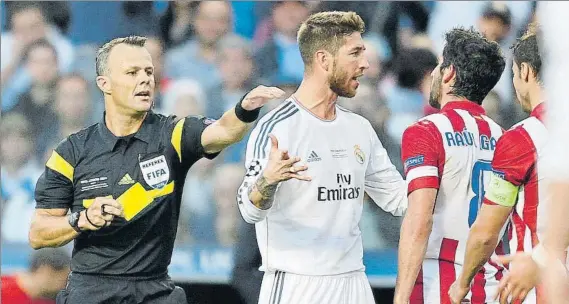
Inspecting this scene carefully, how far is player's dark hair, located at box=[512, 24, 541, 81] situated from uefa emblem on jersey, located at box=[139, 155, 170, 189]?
5.53 ft

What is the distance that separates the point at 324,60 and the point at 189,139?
2.42 feet

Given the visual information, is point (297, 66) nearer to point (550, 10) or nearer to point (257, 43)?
point (257, 43)

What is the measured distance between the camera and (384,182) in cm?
509

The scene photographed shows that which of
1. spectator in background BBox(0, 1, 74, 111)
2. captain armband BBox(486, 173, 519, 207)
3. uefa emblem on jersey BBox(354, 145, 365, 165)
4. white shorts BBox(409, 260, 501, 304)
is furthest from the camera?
spectator in background BBox(0, 1, 74, 111)

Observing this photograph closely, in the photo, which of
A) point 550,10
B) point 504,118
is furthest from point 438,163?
point 504,118

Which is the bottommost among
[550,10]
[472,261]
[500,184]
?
[472,261]

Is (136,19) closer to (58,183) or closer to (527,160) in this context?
(58,183)

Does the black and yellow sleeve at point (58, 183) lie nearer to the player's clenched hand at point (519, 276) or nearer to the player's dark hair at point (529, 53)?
the player's dark hair at point (529, 53)

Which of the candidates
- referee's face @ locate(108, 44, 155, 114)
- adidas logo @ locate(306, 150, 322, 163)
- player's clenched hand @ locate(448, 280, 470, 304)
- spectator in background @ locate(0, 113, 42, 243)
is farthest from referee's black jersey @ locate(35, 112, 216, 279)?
spectator in background @ locate(0, 113, 42, 243)

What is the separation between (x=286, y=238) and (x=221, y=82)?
356 centimetres

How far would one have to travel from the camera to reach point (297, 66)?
26.4 feet

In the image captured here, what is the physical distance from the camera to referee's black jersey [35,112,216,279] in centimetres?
485

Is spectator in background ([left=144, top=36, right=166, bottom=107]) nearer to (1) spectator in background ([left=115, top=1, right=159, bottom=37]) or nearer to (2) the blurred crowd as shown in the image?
(2) the blurred crowd

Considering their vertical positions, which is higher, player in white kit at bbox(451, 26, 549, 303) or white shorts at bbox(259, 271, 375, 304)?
player in white kit at bbox(451, 26, 549, 303)
